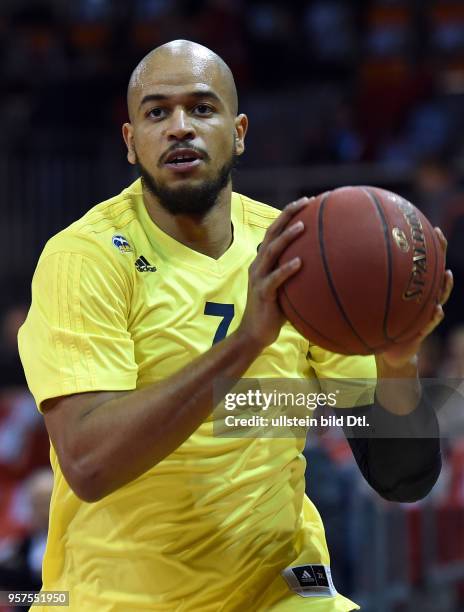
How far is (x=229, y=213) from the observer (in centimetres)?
369

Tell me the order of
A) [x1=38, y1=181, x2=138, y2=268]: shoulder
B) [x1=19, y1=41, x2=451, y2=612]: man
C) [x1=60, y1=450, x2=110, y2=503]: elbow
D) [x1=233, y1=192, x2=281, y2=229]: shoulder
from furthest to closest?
[x1=233, y1=192, x2=281, y2=229]: shoulder, [x1=38, y1=181, x2=138, y2=268]: shoulder, [x1=19, y1=41, x2=451, y2=612]: man, [x1=60, y1=450, x2=110, y2=503]: elbow

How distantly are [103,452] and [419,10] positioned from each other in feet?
35.9

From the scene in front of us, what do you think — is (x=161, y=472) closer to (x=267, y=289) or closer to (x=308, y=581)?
(x=308, y=581)

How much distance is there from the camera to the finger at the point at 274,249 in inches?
109

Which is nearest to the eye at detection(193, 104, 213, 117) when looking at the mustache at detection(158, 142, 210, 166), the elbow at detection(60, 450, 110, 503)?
the mustache at detection(158, 142, 210, 166)

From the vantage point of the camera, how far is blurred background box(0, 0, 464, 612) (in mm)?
6484

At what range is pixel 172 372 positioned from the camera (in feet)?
10.8

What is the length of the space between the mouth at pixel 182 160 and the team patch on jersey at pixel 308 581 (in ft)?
4.04

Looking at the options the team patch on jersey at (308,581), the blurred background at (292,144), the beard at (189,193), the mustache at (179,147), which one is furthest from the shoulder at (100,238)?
the blurred background at (292,144)

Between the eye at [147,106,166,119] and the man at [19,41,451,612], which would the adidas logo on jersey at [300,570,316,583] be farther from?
the eye at [147,106,166,119]

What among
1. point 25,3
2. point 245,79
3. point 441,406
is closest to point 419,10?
point 245,79

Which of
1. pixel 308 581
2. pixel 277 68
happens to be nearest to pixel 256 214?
pixel 308 581

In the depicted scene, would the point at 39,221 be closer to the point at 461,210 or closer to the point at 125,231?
the point at 461,210

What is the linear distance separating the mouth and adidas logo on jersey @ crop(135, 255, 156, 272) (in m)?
0.28
